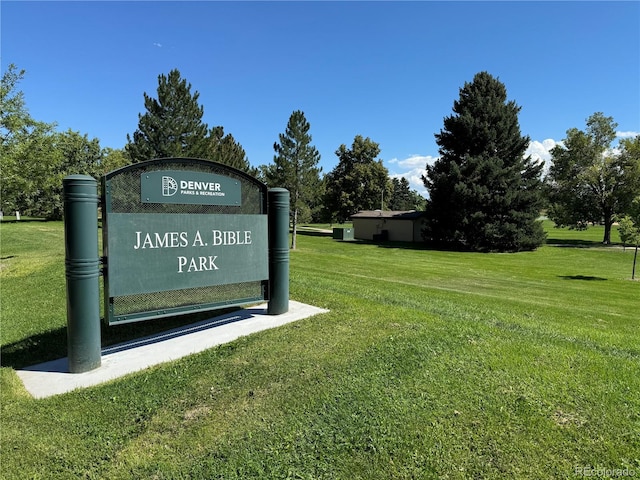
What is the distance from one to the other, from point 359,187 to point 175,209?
50360mm

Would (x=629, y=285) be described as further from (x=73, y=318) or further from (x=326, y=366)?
(x=73, y=318)

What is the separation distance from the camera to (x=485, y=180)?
3077cm

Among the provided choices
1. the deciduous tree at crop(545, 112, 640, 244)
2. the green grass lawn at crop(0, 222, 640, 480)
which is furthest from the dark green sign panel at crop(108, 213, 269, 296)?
the deciduous tree at crop(545, 112, 640, 244)

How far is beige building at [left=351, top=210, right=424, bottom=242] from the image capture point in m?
37.6

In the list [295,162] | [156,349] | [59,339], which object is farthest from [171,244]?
[295,162]

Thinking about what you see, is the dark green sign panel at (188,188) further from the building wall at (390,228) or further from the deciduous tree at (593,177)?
the deciduous tree at (593,177)

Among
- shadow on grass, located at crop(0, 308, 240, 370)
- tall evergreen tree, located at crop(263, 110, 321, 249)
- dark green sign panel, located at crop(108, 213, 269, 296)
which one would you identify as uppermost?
tall evergreen tree, located at crop(263, 110, 321, 249)

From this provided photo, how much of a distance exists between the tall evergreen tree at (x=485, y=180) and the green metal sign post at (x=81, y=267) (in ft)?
95.4

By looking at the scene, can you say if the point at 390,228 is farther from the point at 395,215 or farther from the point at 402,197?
the point at 402,197

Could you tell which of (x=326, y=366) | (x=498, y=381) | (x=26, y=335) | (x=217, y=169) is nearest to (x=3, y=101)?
(x=26, y=335)

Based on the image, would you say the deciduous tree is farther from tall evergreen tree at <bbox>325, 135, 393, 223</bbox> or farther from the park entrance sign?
the park entrance sign

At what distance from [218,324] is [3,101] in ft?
42.8

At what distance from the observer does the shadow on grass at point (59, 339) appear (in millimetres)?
4930

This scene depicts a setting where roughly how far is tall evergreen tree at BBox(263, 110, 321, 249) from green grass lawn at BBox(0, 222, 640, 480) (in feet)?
72.1
